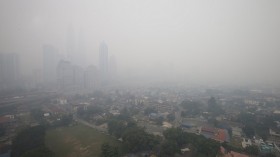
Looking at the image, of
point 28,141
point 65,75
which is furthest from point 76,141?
point 65,75

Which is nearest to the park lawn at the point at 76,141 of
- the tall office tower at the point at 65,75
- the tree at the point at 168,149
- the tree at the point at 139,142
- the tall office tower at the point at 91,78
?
the tree at the point at 139,142

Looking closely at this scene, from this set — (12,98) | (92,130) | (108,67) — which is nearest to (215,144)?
(92,130)

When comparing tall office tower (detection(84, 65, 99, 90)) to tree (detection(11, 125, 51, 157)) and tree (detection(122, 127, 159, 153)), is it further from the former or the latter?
tree (detection(122, 127, 159, 153))

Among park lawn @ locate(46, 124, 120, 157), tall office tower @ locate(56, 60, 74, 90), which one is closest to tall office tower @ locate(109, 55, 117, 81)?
tall office tower @ locate(56, 60, 74, 90)

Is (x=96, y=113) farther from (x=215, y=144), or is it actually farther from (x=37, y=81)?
(x=37, y=81)

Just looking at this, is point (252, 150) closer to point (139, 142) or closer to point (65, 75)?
point (139, 142)

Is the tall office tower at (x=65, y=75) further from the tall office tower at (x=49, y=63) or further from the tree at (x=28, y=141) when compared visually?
the tree at (x=28, y=141)
